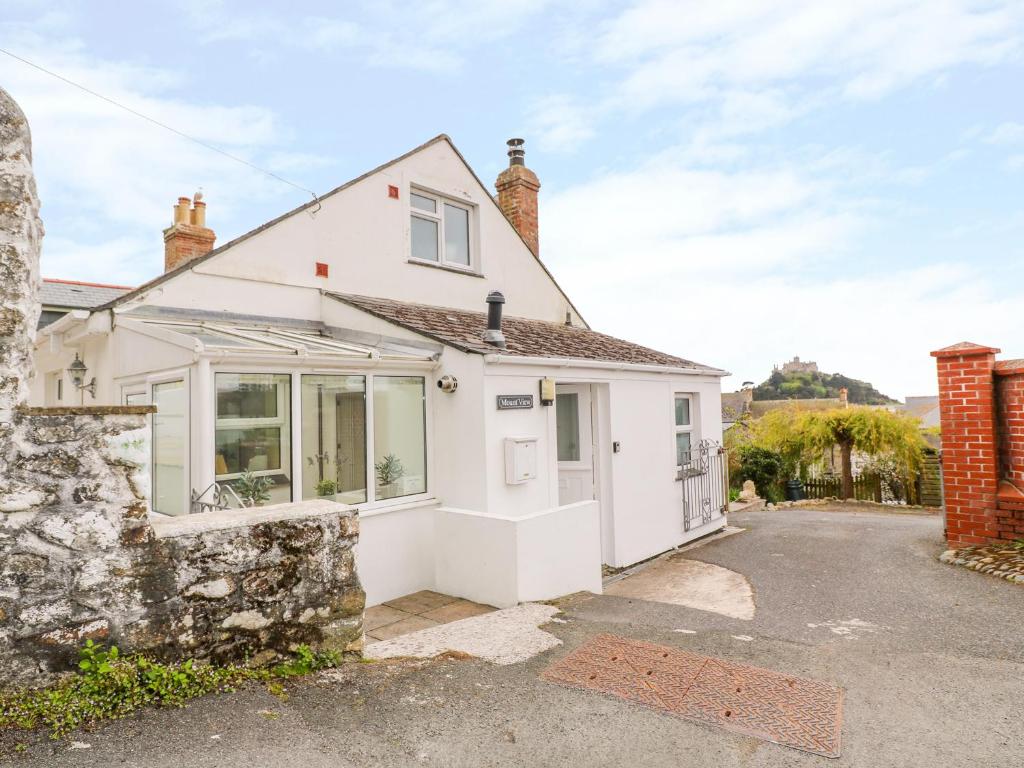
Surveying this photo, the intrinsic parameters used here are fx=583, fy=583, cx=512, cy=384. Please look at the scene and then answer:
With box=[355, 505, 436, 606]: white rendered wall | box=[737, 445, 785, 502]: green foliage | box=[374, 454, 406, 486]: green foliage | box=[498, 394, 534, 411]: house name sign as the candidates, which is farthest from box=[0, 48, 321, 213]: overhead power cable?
box=[737, 445, 785, 502]: green foliage

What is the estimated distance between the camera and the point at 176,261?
1243cm

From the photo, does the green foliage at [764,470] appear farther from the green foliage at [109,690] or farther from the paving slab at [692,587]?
the green foliage at [109,690]

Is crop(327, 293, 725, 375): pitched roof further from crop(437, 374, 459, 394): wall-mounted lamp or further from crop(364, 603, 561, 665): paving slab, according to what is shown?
crop(364, 603, 561, 665): paving slab

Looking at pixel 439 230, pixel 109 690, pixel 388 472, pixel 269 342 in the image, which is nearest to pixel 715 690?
pixel 109 690

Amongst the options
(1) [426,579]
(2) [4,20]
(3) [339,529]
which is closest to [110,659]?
(3) [339,529]

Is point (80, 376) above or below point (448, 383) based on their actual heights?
above

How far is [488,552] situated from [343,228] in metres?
5.61

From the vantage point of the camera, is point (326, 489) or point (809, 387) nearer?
point (326, 489)

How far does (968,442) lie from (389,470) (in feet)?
24.2

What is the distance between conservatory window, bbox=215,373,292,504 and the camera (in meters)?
6.11

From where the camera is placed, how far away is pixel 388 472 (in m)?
7.36

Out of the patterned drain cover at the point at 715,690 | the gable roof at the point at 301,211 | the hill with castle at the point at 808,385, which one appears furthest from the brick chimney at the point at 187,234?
the hill with castle at the point at 808,385

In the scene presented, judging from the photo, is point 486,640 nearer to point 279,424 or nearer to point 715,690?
point 715,690

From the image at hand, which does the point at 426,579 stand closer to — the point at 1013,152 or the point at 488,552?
the point at 488,552
